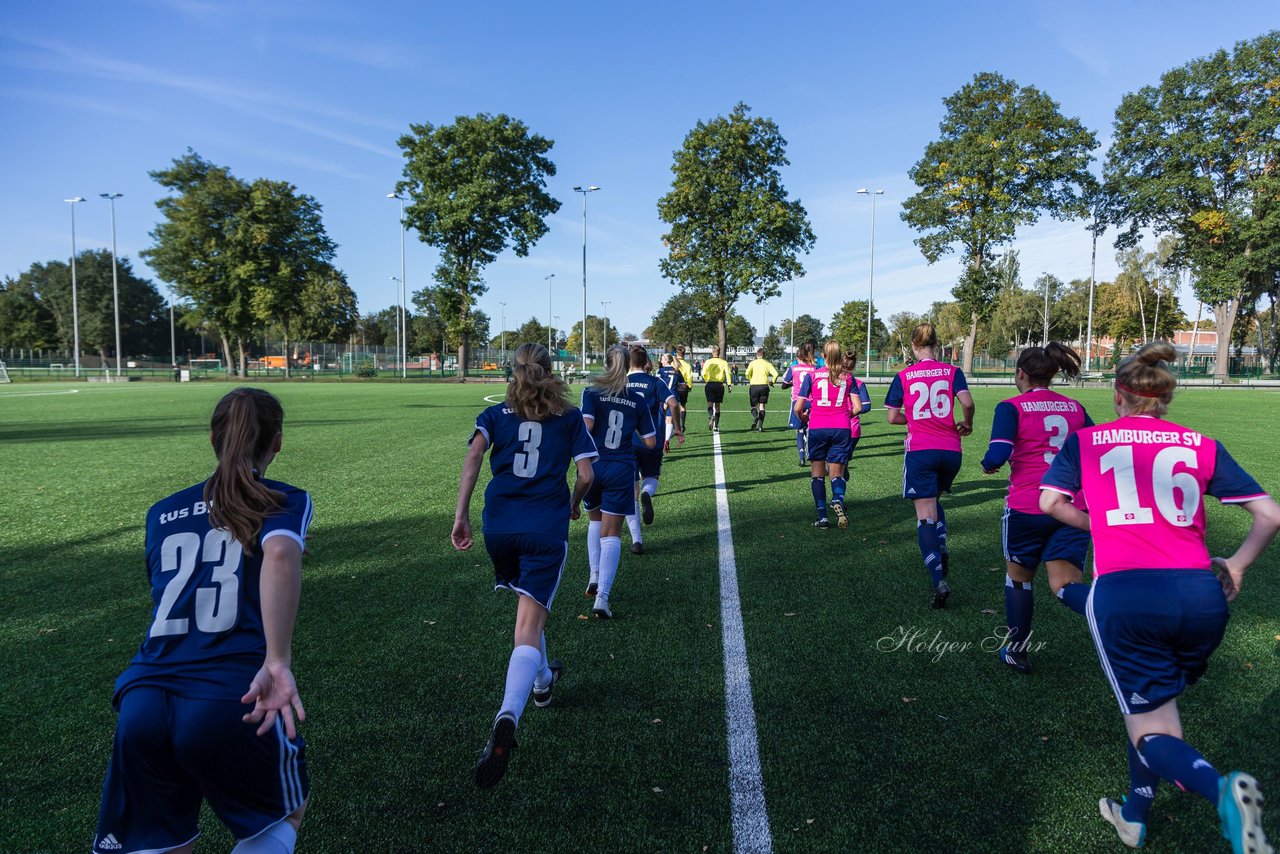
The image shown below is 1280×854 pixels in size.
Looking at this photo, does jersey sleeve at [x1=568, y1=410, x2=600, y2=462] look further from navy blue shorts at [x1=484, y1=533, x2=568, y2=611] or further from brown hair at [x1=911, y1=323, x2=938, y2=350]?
brown hair at [x1=911, y1=323, x2=938, y2=350]

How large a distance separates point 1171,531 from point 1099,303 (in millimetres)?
94143

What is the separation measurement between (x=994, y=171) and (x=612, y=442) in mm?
49200

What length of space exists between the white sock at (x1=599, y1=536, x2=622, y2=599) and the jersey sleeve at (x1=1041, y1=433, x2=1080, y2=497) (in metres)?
3.07

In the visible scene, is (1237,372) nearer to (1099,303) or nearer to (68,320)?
(1099,303)

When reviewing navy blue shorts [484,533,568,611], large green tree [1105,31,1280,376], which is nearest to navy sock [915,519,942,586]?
navy blue shorts [484,533,568,611]

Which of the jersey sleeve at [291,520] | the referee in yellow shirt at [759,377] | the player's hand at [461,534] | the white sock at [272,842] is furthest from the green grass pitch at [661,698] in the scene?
the referee in yellow shirt at [759,377]

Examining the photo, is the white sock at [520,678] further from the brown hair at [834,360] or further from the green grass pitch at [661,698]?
the brown hair at [834,360]

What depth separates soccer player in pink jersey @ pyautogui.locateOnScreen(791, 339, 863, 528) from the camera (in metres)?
7.88

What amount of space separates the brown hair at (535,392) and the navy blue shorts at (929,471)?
10.7 feet

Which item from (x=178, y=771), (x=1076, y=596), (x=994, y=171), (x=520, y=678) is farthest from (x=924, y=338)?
(x=994, y=171)

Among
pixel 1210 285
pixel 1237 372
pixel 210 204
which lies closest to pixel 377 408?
pixel 210 204

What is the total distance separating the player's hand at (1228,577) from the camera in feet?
8.13

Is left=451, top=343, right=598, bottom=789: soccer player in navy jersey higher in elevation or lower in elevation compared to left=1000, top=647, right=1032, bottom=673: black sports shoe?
higher

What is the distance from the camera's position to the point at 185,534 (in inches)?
77.0
